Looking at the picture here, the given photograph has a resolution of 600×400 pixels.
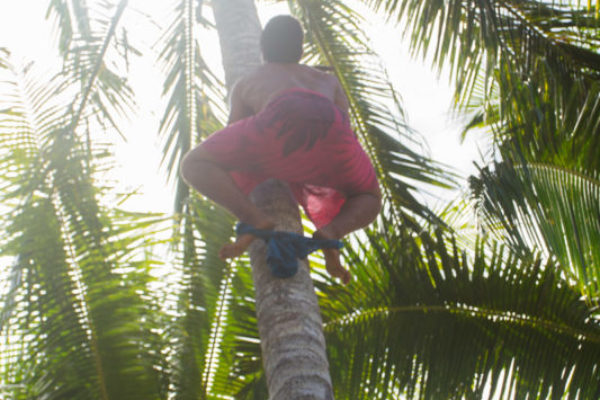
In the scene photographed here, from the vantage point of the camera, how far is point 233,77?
3316 millimetres

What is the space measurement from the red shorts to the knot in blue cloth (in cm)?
29

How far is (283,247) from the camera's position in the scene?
7.74 ft

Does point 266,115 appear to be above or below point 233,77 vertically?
below

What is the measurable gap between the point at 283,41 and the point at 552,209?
2054mm

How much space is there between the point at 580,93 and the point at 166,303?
293 centimetres

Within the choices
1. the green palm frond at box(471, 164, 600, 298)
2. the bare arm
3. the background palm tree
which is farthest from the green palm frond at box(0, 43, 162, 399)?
the green palm frond at box(471, 164, 600, 298)

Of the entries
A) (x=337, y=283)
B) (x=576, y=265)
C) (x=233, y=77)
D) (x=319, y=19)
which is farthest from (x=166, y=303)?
(x=319, y=19)

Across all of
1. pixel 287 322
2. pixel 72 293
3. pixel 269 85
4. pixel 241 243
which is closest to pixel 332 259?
pixel 241 243

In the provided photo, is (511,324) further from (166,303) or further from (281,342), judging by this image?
(281,342)

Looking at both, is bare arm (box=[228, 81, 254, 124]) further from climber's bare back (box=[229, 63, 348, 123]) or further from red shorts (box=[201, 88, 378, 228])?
red shorts (box=[201, 88, 378, 228])

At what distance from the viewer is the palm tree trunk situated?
2033 millimetres

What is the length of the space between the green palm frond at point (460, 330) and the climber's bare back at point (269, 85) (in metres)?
1.58

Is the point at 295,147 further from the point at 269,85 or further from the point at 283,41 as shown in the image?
the point at 283,41

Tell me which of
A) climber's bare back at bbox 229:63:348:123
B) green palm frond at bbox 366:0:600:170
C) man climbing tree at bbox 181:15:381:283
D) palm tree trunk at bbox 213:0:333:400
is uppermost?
green palm frond at bbox 366:0:600:170
